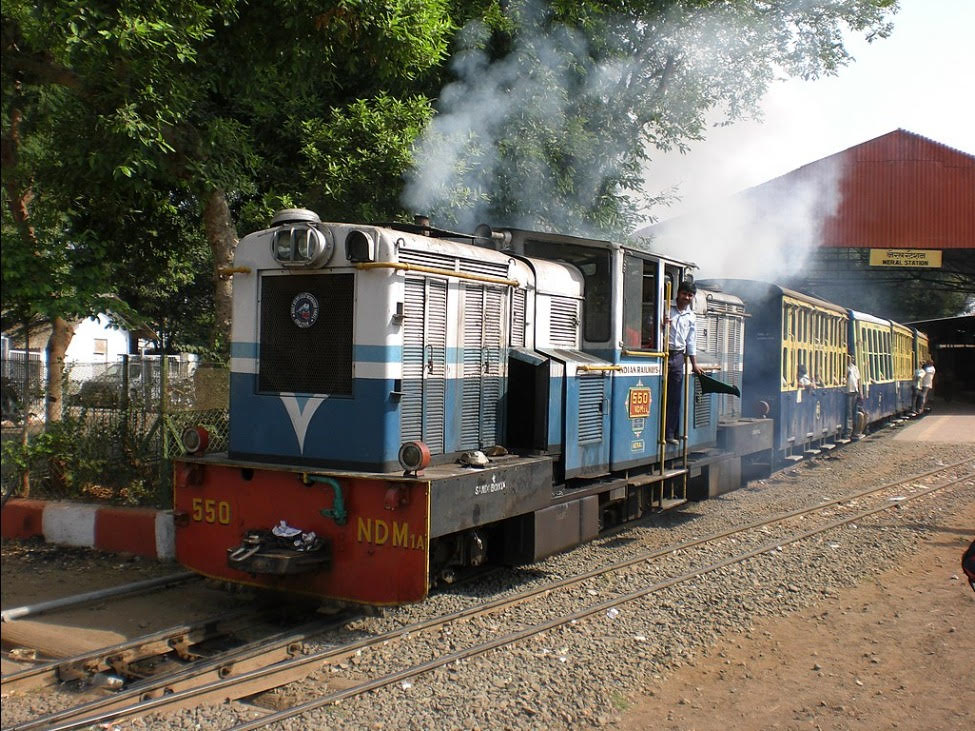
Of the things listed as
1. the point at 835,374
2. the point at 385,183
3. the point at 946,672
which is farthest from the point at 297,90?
the point at 835,374

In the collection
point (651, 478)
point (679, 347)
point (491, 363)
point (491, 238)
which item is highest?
point (491, 238)

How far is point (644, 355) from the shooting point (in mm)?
8000

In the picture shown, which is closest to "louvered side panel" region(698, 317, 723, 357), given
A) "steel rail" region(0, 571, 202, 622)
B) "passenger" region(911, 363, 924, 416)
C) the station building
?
"steel rail" region(0, 571, 202, 622)

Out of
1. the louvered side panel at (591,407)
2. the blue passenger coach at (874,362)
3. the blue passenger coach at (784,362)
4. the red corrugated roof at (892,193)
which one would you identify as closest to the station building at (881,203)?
the red corrugated roof at (892,193)

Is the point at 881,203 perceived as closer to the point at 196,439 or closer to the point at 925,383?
the point at 925,383

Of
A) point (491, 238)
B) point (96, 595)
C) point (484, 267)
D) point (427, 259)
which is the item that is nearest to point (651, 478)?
point (491, 238)

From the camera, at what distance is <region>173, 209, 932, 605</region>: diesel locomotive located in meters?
5.68

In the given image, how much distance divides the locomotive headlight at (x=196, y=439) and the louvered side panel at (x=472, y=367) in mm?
1854

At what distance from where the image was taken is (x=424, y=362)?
20.1 feet

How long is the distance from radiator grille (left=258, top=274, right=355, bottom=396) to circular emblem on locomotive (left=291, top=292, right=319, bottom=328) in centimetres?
2

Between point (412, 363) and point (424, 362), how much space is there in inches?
4.9

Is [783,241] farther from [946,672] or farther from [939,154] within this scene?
[946,672]

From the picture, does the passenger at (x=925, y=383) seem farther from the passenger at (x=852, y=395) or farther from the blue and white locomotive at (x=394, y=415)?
the blue and white locomotive at (x=394, y=415)

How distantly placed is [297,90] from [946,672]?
769 cm
